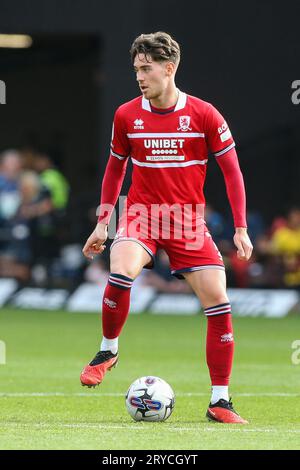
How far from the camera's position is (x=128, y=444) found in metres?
7.17

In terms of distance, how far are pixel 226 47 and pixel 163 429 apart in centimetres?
1338

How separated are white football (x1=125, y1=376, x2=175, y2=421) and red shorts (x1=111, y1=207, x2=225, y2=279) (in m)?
0.85

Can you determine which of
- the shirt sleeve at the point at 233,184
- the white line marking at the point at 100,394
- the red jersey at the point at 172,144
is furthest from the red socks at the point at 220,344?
the white line marking at the point at 100,394

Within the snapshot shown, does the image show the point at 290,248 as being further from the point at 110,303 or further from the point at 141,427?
the point at 141,427

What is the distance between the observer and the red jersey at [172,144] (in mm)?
8727

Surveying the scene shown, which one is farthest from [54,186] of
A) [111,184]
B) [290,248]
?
[111,184]

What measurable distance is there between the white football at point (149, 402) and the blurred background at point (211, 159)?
9947 millimetres

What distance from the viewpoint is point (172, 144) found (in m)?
8.72

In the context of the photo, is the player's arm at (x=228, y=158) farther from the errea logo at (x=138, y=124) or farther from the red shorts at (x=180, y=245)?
the errea logo at (x=138, y=124)

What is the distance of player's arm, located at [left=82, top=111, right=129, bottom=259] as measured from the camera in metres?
8.91

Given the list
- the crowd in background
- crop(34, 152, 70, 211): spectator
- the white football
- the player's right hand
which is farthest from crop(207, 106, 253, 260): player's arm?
crop(34, 152, 70, 211): spectator

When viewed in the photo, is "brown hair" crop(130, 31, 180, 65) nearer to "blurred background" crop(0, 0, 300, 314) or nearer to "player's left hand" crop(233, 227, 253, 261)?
"player's left hand" crop(233, 227, 253, 261)

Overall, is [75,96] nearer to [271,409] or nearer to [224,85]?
[224,85]

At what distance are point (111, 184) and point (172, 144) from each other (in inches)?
23.6
